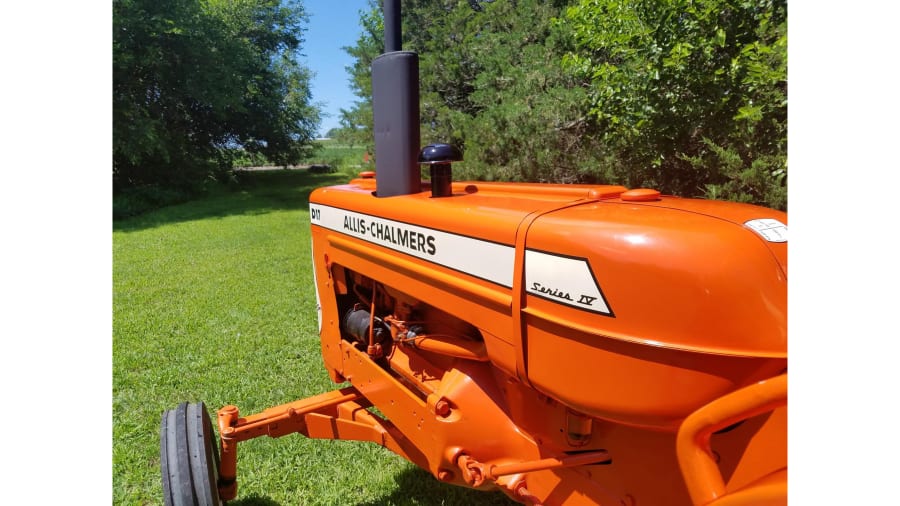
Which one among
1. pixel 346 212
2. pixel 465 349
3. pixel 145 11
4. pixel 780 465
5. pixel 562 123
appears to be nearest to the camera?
pixel 780 465

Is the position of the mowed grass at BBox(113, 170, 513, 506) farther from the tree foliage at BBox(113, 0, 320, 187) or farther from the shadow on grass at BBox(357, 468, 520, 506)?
the tree foliage at BBox(113, 0, 320, 187)

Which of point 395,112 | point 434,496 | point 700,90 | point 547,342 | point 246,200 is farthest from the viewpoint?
point 246,200

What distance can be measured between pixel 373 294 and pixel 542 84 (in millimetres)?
5827

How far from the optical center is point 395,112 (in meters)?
2.23

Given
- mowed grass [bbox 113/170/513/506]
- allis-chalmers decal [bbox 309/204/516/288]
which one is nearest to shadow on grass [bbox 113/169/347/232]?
mowed grass [bbox 113/170/513/506]

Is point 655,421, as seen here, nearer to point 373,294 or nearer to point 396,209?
point 396,209

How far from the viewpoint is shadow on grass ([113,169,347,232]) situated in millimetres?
14219

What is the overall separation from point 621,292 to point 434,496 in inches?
77.1

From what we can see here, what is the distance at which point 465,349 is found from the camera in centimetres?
196

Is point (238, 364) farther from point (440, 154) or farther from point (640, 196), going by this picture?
point (640, 196)

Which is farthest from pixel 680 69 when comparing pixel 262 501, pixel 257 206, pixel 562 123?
pixel 257 206

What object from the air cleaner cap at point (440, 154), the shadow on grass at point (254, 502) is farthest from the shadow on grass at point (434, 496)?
the air cleaner cap at point (440, 154)

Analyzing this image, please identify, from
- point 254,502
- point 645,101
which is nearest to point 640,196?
point 254,502

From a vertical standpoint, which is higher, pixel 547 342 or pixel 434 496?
pixel 547 342
